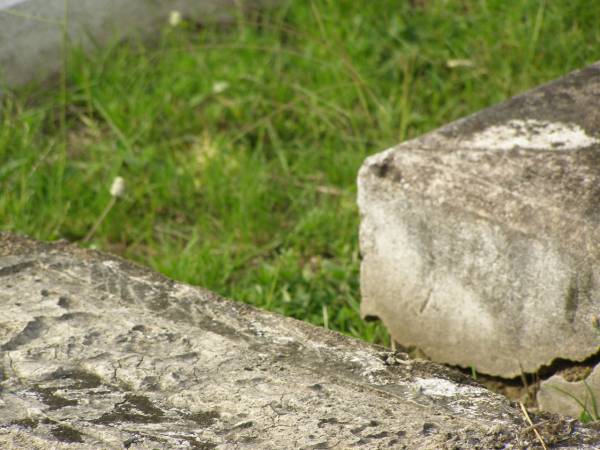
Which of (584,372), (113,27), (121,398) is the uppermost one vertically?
(113,27)

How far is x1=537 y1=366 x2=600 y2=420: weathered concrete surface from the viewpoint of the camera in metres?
2.10

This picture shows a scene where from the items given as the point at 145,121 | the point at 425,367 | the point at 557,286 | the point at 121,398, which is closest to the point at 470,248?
the point at 557,286

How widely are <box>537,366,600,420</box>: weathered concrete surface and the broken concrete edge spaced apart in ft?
6.08

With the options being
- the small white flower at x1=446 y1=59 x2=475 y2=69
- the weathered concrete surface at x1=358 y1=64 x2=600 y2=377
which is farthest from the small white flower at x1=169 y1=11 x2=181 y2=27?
the weathered concrete surface at x1=358 y1=64 x2=600 y2=377

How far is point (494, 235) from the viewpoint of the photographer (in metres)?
2.14

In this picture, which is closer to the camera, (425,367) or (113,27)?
(425,367)

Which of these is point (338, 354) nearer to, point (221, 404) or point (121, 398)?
point (221, 404)

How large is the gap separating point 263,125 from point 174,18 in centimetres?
55

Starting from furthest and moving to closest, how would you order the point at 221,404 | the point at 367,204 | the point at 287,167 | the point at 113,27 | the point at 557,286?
the point at 113,27 → the point at 287,167 → the point at 367,204 → the point at 557,286 → the point at 221,404

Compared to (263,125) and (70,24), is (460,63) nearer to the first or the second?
(263,125)

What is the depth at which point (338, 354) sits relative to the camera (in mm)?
1792

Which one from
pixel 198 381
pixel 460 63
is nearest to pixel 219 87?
pixel 460 63

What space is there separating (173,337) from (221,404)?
23cm

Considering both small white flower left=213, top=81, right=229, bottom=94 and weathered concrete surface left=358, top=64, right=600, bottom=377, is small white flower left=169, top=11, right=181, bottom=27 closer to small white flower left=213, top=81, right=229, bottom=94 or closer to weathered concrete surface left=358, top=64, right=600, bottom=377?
small white flower left=213, top=81, right=229, bottom=94
